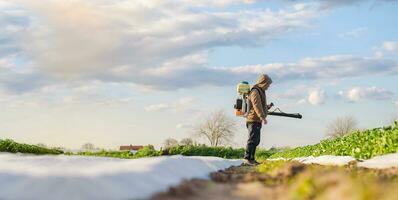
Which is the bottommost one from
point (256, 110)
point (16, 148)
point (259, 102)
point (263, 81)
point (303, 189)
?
point (303, 189)

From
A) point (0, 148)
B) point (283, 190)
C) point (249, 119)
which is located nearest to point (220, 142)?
point (0, 148)

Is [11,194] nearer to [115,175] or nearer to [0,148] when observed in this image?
[115,175]

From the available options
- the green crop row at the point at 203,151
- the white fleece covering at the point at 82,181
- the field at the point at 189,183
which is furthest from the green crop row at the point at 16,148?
the white fleece covering at the point at 82,181

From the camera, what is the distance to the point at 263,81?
18.4 metres

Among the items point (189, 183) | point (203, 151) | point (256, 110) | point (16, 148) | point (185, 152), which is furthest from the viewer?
point (203, 151)

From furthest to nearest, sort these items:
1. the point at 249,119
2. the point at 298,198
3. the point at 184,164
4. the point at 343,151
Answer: the point at 343,151 → the point at 249,119 → the point at 184,164 → the point at 298,198

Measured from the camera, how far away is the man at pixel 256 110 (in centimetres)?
1814

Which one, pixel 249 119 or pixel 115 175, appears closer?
pixel 115 175

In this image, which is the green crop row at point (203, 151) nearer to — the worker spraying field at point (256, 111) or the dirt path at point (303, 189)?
the worker spraying field at point (256, 111)

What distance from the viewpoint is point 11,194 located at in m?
7.50

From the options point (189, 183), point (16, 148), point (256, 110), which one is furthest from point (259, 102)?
point (16, 148)

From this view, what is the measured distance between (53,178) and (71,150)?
76.6 feet

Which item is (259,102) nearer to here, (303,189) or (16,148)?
(16,148)

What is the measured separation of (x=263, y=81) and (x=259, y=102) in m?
0.66
